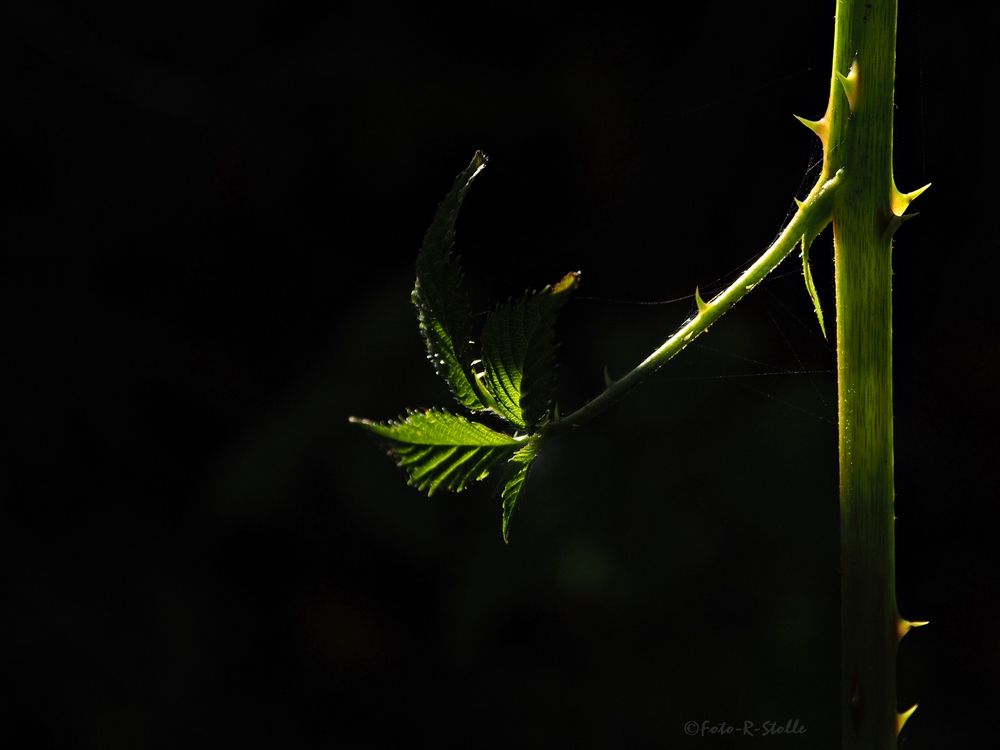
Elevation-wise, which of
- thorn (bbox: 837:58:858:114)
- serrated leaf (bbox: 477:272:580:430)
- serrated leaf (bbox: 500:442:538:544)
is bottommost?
serrated leaf (bbox: 500:442:538:544)

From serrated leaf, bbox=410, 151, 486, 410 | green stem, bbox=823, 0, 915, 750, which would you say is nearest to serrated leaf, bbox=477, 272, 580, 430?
serrated leaf, bbox=410, 151, 486, 410

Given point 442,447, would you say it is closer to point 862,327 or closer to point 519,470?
point 519,470

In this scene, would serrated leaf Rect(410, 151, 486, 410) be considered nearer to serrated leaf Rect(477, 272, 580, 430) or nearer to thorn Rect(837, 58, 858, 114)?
serrated leaf Rect(477, 272, 580, 430)

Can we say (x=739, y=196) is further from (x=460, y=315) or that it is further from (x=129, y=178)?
(x=460, y=315)

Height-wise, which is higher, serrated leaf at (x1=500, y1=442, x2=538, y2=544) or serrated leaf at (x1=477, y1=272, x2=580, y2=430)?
serrated leaf at (x1=477, y1=272, x2=580, y2=430)

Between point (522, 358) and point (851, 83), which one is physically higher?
point (851, 83)

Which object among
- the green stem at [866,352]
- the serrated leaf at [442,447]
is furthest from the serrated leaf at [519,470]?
the green stem at [866,352]

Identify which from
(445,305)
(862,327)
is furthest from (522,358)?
(862,327)
